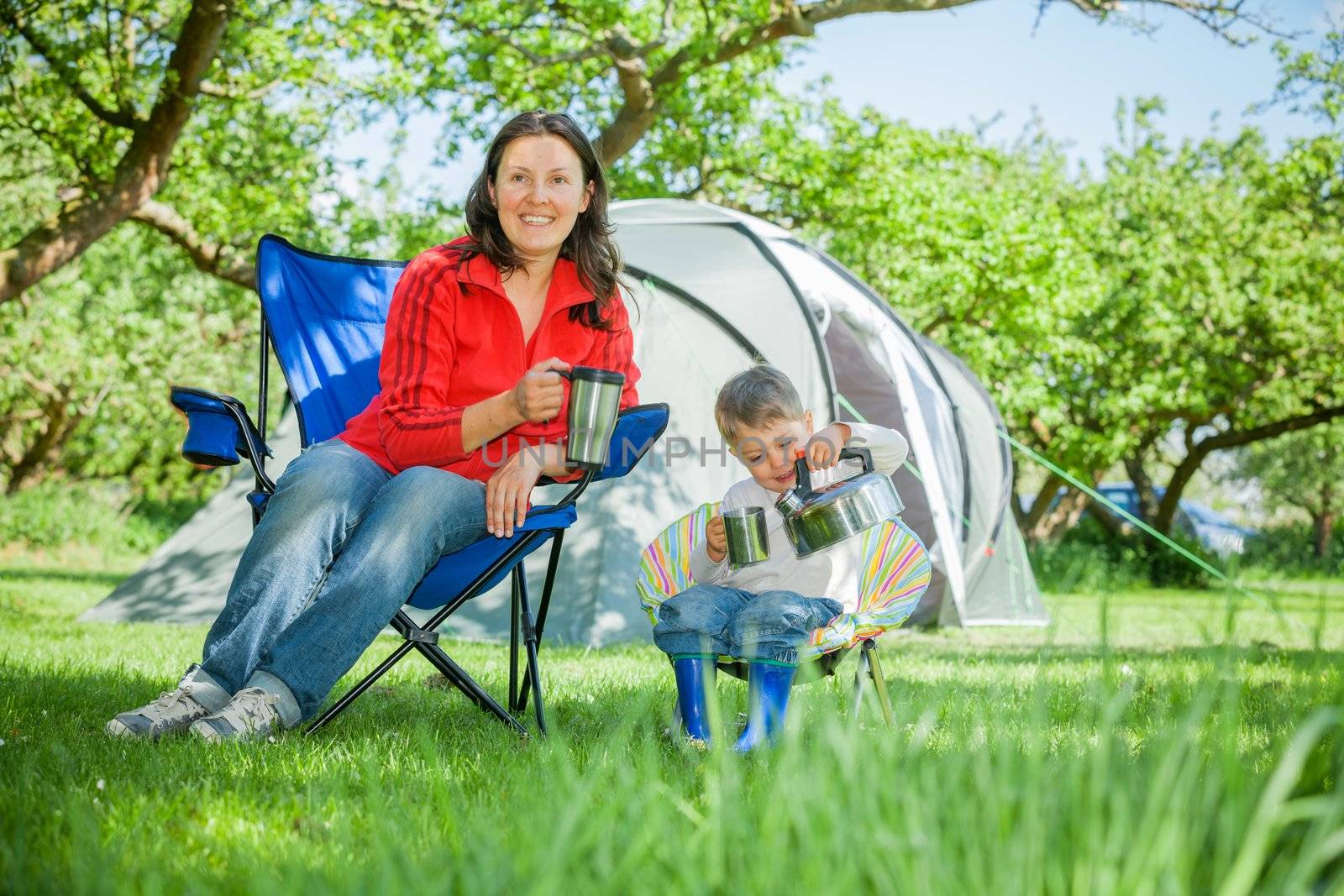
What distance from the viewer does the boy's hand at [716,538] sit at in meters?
2.02

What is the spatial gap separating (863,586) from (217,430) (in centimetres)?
120

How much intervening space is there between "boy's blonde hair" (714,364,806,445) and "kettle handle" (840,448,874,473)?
115mm

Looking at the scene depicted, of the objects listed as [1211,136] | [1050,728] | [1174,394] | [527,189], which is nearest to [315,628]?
[527,189]

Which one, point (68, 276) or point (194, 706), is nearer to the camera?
point (194, 706)

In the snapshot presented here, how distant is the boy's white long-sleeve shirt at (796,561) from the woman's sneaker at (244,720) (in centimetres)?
77

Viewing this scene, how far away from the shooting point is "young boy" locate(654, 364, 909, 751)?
6.03ft

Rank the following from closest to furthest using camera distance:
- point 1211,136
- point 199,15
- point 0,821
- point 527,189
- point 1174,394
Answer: point 0,821 → point 527,189 → point 199,15 → point 1174,394 → point 1211,136

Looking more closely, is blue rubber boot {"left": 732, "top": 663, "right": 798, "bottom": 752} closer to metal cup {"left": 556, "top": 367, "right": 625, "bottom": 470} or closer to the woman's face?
metal cup {"left": 556, "top": 367, "right": 625, "bottom": 470}

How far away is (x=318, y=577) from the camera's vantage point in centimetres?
187

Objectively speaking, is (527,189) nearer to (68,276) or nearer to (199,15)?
(199,15)

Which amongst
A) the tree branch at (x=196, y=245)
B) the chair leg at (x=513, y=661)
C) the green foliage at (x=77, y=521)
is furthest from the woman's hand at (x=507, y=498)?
the green foliage at (x=77, y=521)

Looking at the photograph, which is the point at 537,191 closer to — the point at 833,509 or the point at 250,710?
the point at 833,509

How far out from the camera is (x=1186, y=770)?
0.95 m

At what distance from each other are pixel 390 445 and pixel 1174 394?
10.00 meters
